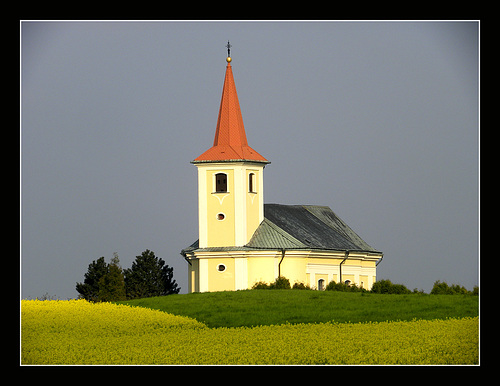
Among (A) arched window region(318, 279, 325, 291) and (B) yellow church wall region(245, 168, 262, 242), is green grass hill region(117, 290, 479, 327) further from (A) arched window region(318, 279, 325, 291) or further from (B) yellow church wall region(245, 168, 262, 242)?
(B) yellow church wall region(245, 168, 262, 242)

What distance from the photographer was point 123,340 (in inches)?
2053

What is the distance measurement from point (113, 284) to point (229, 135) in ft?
35.5

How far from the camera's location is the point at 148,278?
82.8m

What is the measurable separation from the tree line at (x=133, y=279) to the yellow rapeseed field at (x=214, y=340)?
16770 millimetres

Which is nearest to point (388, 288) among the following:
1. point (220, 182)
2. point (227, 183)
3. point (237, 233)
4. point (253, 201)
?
point (237, 233)

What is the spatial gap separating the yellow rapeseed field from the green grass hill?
1.96 metres

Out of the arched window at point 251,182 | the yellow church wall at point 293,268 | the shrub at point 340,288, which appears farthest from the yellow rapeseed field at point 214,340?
the arched window at point 251,182

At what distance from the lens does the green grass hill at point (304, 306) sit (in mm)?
59125

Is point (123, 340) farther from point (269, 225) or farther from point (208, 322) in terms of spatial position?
point (269, 225)

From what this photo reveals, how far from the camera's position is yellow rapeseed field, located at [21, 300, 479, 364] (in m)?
47.1

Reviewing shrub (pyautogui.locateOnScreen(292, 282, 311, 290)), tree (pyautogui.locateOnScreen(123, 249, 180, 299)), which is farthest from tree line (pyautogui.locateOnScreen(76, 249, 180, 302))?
shrub (pyautogui.locateOnScreen(292, 282, 311, 290))

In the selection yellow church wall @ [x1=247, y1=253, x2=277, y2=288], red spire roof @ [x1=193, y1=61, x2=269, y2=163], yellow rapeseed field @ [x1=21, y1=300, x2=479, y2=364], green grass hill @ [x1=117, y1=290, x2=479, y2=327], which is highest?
red spire roof @ [x1=193, y1=61, x2=269, y2=163]

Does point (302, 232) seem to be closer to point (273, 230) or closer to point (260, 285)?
point (273, 230)
